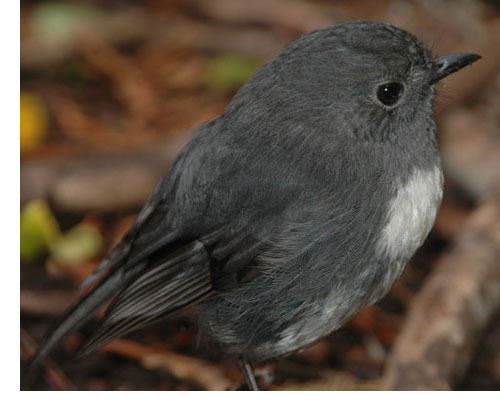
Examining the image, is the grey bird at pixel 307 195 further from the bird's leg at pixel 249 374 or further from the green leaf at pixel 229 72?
the green leaf at pixel 229 72

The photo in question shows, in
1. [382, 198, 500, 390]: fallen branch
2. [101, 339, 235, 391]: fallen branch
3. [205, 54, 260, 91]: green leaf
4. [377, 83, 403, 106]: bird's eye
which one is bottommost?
[101, 339, 235, 391]: fallen branch

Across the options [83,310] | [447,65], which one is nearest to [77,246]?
[83,310]

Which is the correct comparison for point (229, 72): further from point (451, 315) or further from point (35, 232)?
point (451, 315)

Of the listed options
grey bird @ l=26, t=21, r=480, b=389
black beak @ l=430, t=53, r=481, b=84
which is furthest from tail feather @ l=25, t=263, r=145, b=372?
black beak @ l=430, t=53, r=481, b=84

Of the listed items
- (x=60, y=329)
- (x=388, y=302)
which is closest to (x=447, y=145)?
(x=388, y=302)

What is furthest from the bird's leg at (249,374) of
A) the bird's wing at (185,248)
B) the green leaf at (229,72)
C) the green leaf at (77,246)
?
the green leaf at (229,72)

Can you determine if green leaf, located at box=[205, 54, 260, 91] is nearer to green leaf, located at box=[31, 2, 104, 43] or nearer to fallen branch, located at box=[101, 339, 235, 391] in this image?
green leaf, located at box=[31, 2, 104, 43]
